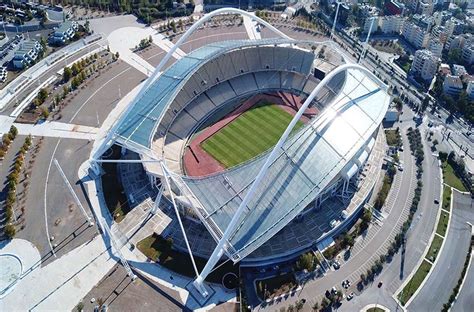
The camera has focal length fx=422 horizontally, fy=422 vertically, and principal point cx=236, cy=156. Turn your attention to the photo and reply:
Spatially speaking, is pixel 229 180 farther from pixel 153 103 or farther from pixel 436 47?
pixel 436 47

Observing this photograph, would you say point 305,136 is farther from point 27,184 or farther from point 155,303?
point 27,184

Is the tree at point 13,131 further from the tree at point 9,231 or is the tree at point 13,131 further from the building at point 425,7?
the building at point 425,7

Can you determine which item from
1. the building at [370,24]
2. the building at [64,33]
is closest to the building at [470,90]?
the building at [370,24]

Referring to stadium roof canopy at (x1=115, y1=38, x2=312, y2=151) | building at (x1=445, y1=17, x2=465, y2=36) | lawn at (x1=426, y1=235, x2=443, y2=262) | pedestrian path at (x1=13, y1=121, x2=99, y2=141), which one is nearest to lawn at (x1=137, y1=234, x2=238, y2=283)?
stadium roof canopy at (x1=115, y1=38, x2=312, y2=151)

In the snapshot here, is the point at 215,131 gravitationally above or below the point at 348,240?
above

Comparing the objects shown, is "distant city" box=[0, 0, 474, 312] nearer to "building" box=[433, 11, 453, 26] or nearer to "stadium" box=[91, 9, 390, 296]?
"stadium" box=[91, 9, 390, 296]

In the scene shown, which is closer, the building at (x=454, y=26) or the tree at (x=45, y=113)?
the tree at (x=45, y=113)

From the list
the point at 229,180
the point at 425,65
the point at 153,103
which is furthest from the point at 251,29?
the point at 229,180
